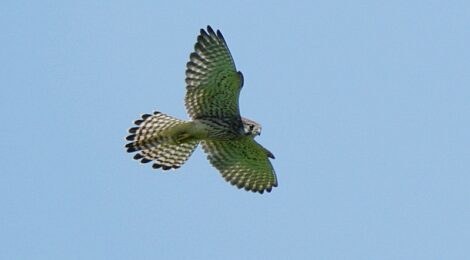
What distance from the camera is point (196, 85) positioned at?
2114 centimetres

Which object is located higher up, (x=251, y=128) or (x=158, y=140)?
(x=251, y=128)

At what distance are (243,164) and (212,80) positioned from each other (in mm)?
2257

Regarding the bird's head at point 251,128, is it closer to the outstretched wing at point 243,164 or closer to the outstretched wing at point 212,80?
the outstretched wing at point 212,80

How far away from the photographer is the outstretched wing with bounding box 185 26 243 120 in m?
20.8

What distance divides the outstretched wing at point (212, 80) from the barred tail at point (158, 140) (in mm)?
439

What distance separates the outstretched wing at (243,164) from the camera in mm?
22422

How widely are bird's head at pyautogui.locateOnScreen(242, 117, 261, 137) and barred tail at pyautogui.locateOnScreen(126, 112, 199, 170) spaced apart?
0.96 meters

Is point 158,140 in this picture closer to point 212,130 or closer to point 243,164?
point 212,130

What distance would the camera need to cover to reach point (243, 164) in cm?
2272

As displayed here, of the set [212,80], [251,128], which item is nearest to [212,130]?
[251,128]

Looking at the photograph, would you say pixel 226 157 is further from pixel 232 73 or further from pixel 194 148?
pixel 232 73

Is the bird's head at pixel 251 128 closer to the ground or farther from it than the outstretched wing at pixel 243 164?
farther from it

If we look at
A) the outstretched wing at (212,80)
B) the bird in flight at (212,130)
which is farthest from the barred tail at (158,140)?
the outstretched wing at (212,80)

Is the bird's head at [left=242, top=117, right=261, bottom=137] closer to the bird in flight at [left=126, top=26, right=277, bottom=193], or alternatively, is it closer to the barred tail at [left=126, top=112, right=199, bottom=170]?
the bird in flight at [left=126, top=26, right=277, bottom=193]
